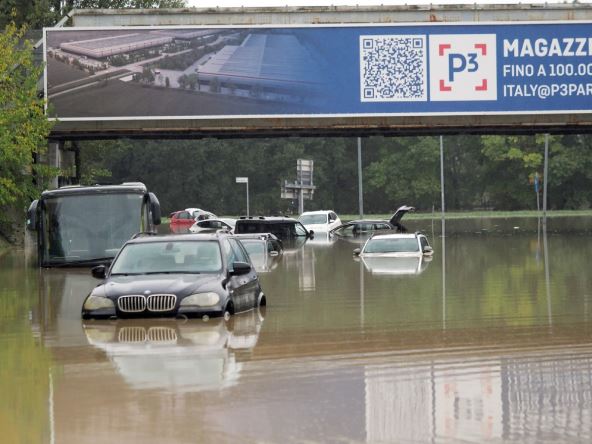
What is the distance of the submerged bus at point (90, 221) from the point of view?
31953 mm

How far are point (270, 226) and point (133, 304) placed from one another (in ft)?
136

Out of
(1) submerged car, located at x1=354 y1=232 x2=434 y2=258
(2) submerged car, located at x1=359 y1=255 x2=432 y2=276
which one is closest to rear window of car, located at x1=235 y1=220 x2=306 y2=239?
(1) submerged car, located at x1=354 y1=232 x2=434 y2=258

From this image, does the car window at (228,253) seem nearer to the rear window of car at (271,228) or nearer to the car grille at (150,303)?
the car grille at (150,303)

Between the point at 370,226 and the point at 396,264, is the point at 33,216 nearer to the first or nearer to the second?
the point at 396,264

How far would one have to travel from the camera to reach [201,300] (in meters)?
18.6

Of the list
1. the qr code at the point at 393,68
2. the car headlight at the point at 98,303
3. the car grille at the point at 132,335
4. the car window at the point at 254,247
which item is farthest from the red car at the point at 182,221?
the car grille at the point at 132,335

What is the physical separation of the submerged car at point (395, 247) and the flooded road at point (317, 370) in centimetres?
1438

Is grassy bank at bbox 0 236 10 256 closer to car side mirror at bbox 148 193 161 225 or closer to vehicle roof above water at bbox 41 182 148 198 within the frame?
vehicle roof above water at bbox 41 182 148 198

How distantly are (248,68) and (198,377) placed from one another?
3740cm

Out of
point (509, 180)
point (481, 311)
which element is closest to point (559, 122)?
point (481, 311)

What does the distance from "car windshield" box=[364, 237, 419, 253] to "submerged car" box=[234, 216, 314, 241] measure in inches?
733

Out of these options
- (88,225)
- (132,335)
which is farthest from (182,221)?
(132,335)

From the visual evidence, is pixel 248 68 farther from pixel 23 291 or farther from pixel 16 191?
pixel 23 291

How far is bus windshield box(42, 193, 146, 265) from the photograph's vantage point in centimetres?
3194
